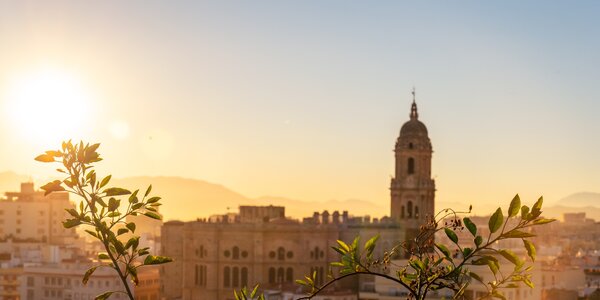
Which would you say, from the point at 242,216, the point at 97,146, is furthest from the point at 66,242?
the point at 97,146

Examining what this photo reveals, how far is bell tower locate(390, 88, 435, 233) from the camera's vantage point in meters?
90.9

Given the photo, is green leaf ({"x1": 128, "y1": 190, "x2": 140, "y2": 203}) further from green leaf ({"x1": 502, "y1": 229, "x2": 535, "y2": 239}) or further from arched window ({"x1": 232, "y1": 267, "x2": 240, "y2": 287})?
arched window ({"x1": 232, "y1": 267, "x2": 240, "y2": 287})

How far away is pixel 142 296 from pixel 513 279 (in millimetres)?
102021

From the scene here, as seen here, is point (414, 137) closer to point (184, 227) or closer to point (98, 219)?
point (184, 227)

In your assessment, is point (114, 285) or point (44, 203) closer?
point (114, 285)

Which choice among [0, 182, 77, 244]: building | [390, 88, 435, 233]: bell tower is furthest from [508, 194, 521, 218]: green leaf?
[0, 182, 77, 244]: building

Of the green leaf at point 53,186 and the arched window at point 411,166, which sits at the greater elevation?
the arched window at point 411,166

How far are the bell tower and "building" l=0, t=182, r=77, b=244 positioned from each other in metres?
65.0

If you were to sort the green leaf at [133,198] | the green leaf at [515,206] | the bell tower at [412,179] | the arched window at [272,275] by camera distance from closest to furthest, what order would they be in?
1. the green leaf at [515,206]
2. the green leaf at [133,198]
3. the arched window at [272,275]
4. the bell tower at [412,179]

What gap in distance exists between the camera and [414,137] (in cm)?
9100

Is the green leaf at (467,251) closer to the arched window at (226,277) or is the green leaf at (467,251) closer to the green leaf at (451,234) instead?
the green leaf at (451,234)

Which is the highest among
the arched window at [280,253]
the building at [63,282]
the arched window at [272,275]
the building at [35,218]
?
the building at [35,218]

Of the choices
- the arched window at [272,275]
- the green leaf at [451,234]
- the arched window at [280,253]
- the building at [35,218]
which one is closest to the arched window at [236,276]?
the arched window at [272,275]

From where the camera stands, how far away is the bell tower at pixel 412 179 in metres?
90.9
